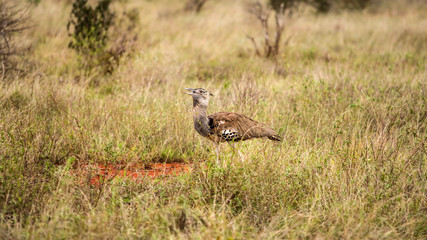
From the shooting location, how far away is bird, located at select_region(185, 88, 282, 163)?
420cm

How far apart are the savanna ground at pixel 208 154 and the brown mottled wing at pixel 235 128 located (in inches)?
5.9

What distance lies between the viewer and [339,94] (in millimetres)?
6227

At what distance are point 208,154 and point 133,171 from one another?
0.86 m

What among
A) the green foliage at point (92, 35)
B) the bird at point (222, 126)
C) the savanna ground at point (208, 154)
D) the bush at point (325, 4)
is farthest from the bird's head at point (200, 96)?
the bush at point (325, 4)

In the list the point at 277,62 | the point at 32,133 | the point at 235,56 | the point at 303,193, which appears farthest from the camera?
the point at 235,56

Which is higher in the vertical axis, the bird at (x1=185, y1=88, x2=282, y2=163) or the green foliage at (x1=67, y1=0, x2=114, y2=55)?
the green foliage at (x1=67, y1=0, x2=114, y2=55)

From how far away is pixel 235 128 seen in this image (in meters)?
4.20

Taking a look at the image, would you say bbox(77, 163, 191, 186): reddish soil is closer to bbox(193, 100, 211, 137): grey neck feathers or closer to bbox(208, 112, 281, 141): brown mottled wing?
bbox(193, 100, 211, 137): grey neck feathers

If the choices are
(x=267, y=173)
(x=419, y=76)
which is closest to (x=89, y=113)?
(x=267, y=173)

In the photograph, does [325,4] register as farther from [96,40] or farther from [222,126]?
[222,126]

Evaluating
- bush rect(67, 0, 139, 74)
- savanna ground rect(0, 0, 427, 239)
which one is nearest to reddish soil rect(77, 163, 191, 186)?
savanna ground rect(0, 0, 427, 239)

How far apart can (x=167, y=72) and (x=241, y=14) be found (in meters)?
8.25

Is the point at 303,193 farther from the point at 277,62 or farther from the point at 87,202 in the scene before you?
the point at 277,62

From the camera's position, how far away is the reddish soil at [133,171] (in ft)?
12.3
